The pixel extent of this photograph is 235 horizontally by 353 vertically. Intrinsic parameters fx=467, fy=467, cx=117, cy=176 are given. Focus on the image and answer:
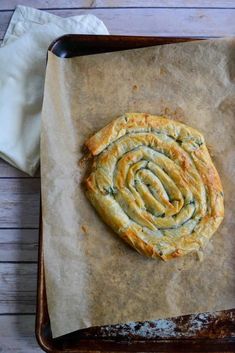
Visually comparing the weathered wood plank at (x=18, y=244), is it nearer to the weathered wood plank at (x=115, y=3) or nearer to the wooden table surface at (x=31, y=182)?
the wooden table surface at (x=31, y=182)

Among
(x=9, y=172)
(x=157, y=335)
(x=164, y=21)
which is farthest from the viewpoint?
(x=164, y=21)

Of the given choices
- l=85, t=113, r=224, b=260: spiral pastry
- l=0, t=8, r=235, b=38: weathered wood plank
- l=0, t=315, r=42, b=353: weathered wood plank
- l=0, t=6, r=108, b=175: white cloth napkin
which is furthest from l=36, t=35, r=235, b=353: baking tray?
l=0, t=8, r=235, b=38: weathered wood plank

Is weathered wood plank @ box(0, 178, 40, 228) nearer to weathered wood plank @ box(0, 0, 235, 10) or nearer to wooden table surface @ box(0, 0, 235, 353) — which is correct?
wooden table surface @ box(0, 0, 235, 353)

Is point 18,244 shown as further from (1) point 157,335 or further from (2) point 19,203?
(1) point 157,335

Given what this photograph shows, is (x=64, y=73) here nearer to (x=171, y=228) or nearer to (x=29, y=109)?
(x=29, y=109)

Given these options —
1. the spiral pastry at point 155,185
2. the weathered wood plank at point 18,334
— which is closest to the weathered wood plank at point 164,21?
the spiral pastry at point 155,185

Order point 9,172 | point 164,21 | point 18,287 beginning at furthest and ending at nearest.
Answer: point 164,21 → point 9,172 → point 18,287

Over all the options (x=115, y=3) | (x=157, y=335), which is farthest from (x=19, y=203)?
(x=115, y=3)
